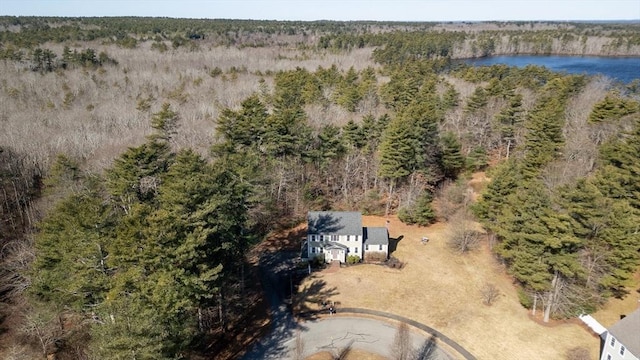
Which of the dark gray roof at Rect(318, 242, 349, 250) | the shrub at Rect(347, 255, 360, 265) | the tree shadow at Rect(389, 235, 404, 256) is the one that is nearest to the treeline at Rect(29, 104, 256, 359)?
the dark gray roof at Rect(318, 242, 349, 250)

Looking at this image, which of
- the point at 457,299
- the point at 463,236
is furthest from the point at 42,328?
the point at 463,236

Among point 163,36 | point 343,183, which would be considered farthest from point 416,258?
point 163,36

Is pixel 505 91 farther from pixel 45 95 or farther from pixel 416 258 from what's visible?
pixel 45 95

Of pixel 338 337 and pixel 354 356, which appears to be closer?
pixel 354 356

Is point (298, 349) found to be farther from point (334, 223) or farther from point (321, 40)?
point (321, 40)

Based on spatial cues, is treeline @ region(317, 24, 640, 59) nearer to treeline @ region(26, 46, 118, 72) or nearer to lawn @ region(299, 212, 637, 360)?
treeline @ region(26, 46, 118, 72)

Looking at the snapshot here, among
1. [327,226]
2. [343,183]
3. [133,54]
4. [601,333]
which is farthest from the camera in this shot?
[133,54]

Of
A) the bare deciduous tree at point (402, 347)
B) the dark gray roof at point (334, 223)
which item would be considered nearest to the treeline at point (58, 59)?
the dark gray roof at point (334, 223)
